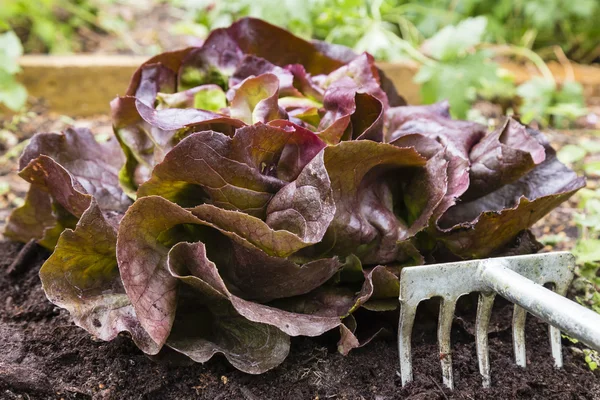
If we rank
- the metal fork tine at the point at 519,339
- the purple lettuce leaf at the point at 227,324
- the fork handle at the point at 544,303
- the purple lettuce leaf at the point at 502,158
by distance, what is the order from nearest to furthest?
the fork handle at the point at 544,303 < the purple lettuce leaf at the point at 227,324 < the metal fork tine at the point at 519,339 < the purple lettuce leaf at the point at 502,158

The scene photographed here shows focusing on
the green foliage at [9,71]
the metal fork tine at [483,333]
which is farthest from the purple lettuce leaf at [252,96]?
the green foliage at [9,71]

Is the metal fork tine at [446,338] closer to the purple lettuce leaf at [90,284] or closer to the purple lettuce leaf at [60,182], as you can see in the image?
the purple lettuce leaf at [90,284]

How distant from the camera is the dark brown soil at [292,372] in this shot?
4.55 ft

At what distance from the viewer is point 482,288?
1428mm

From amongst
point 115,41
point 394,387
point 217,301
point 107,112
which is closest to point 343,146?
point 217,301

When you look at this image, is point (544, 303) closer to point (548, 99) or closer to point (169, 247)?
point (169, 247)

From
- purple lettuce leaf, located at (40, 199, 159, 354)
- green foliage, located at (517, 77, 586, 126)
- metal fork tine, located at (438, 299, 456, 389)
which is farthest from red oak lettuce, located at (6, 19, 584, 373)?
green foliage, located at (517, 77, 586, 126)

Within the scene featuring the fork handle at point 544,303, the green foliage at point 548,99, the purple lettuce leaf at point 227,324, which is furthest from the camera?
the green foliage at point 548,99

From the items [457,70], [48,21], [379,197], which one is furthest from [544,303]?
[48,21]

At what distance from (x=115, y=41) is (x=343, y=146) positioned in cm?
360

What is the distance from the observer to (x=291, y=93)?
170 centimetres

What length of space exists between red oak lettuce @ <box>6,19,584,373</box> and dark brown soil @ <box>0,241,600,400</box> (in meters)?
0.08

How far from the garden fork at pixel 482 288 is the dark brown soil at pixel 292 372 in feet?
0.14

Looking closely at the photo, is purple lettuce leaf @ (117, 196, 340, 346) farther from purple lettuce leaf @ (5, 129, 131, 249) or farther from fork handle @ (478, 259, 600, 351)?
fork handle @ (478, 259, 600, 351)
